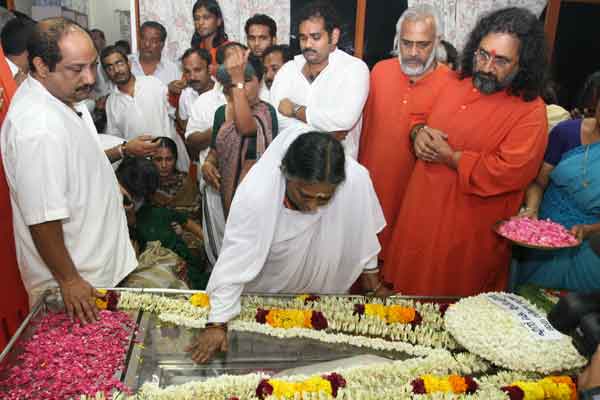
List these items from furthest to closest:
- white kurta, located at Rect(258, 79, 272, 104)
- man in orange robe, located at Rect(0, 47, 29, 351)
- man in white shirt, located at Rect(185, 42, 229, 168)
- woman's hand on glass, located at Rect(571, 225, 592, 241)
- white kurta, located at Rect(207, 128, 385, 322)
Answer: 1. white kurta, located at Rect(258, 79, 272, 104)
2. man in white shirt, located at Rect(185, 42, 229, 168)
3. woman's hand on glass, located at Rect(571, 225, 592, 241)
4. man in orange robe, located at Rect(0, 47, 29, 351)
5. white kurta, located at Rect(207, 128, 385, 322)

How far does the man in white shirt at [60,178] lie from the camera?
187cm

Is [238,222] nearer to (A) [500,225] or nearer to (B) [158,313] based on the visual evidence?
(B) [158,313]

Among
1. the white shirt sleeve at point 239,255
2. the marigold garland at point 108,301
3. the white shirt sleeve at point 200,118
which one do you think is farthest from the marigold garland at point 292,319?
the white shirt sleeve at point 200,118

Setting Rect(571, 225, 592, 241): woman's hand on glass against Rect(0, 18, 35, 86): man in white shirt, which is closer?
Rect(571, 225, 592, 241): woman's hand on glass

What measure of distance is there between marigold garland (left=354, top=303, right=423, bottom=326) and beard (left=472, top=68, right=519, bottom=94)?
52.3 inches

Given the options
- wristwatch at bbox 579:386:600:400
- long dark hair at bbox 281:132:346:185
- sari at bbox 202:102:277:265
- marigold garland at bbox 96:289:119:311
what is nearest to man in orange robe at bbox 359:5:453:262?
sari at bbox 202:102:277:265

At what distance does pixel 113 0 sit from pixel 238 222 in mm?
4899

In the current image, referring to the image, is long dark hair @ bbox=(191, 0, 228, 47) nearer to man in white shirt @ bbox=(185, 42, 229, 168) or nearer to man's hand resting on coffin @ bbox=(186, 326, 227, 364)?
man in white shirt @ bbox=(185, 42, 229, 168)

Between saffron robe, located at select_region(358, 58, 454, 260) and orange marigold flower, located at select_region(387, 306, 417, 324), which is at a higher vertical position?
saffron robe, located at select_region(358, 58, 454, 260)

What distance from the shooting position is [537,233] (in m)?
2.37

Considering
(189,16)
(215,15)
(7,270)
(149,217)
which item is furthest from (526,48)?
(189,16)

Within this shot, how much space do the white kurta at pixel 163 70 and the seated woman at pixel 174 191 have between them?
1.33 m

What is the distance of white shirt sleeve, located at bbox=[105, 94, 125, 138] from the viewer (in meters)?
4.18

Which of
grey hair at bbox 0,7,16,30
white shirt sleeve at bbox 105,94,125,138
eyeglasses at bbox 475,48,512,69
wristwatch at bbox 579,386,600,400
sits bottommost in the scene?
wristwatch at bbox 579,386,600,400
